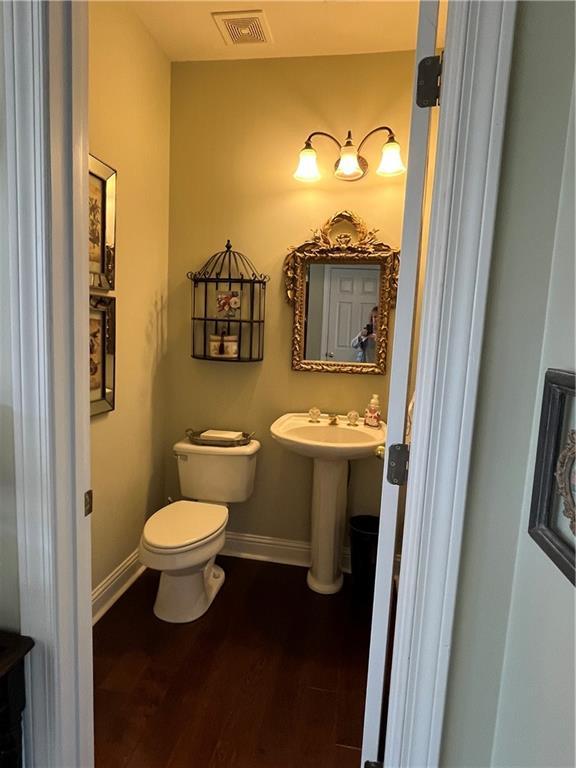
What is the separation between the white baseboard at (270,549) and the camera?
2434 millimetres

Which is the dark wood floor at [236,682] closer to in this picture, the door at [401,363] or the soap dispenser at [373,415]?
the door at [401,363]

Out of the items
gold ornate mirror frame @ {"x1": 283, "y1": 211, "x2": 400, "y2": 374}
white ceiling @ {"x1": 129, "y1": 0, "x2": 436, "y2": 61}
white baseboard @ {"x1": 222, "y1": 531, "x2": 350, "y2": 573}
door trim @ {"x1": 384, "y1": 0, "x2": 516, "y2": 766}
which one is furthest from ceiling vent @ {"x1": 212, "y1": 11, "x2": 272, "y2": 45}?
white baseboard @ {"x1": 222, "y1": 531, "x2": 350, "y2": 573}

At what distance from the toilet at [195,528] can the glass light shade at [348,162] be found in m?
1.42

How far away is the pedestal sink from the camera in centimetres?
211

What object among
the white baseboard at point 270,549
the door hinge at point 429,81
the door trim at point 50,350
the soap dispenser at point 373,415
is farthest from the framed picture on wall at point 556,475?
the white baseboard at point 270,549

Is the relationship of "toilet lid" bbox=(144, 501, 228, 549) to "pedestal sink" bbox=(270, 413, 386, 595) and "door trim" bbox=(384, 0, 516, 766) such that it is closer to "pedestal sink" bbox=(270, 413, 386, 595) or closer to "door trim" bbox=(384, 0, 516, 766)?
"pedestal sink" bbox=(270, 413, 386, 595)

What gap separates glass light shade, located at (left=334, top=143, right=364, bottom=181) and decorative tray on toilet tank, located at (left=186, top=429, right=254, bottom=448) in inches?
55.0

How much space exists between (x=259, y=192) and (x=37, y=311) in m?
1.64

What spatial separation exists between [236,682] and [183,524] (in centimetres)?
65

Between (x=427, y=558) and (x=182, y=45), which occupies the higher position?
(x=182, y=45)

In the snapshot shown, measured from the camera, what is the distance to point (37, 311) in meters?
0.88

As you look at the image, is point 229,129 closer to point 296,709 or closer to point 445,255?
point 445,255

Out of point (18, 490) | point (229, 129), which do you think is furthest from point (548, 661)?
point (229, 129)

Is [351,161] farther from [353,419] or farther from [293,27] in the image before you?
[353,419]
